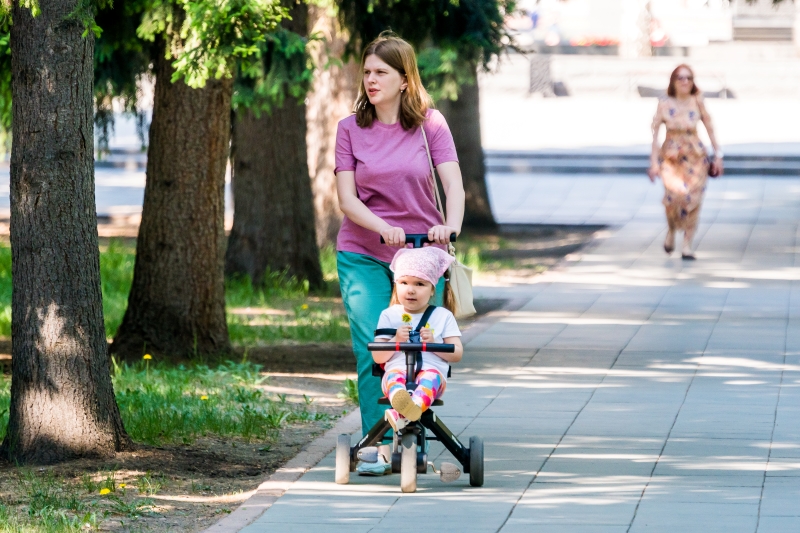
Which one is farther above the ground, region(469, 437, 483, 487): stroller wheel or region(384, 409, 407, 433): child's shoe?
region(384, 409, 407, 433): child's shoe

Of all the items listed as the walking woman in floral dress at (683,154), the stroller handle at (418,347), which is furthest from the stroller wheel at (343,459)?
the walking woman in floral dress at (683,154)

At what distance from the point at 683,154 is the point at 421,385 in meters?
8.98

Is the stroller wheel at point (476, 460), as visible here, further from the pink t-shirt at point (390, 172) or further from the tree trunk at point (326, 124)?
the tree trunk at point (326, 124)

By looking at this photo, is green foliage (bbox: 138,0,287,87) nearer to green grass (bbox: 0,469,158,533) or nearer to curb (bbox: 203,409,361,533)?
curb (bbox: 203,409,361,533)

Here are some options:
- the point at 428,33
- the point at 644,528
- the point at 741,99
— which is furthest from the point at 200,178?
the point at 741,99

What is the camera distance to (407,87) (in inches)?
222

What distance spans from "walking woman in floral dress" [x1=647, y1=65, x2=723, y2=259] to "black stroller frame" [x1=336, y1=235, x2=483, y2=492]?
8031 mm

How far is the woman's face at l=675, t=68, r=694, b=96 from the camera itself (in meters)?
13.3

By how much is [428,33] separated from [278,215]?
2585mm

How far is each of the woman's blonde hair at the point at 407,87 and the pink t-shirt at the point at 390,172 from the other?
0.04 metres

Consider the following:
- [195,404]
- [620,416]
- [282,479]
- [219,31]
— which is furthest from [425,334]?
[195,404]

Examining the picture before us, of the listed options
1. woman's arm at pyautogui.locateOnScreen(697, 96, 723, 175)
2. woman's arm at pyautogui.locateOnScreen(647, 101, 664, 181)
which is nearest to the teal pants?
woman's arm at pyautogui.locateOnScreen(647, 101, 664, 181)

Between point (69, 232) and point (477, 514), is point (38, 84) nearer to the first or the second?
point (69, 232)

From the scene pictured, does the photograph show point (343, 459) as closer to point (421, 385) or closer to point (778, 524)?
point (421, 385)
